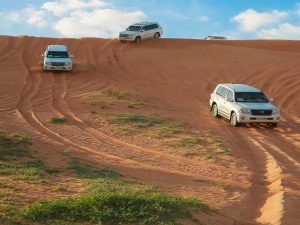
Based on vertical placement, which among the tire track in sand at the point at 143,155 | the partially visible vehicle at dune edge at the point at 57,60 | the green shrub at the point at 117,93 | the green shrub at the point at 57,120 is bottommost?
the tire track in sand at the point at 143,155

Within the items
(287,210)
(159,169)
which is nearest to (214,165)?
(159,169)

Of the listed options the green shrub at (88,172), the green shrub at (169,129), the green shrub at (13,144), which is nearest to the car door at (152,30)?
the green shrub at (169,129)

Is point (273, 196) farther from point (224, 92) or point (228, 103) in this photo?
point (224, 92)

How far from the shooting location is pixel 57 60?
3384 cm

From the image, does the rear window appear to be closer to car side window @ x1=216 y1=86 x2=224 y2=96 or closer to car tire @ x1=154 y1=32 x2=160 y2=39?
car tire @ x1=154 y1=32 x2=160 y2=39

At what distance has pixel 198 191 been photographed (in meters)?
11.8

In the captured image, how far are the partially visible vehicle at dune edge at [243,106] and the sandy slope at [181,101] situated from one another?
472mm

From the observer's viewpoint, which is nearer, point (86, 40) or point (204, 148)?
point (204, 148)

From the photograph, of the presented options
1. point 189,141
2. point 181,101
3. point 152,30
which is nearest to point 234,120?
point 189,141

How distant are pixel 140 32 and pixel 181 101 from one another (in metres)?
19.9

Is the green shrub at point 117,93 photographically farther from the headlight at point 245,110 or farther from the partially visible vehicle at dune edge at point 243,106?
the headlight at point 245,110

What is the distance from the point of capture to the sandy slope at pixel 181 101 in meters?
12.5

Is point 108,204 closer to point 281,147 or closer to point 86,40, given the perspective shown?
point 281,147

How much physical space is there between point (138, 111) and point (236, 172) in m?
9.57
